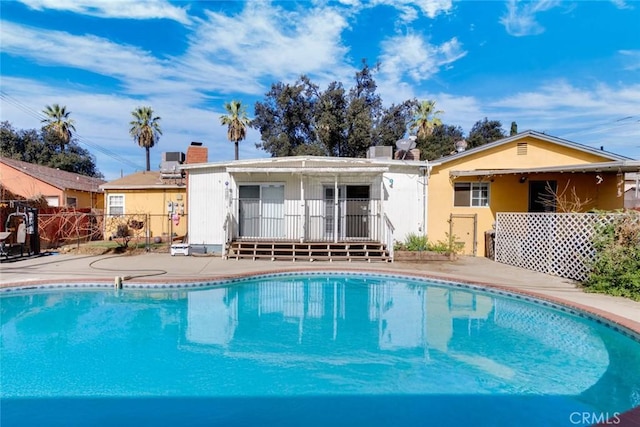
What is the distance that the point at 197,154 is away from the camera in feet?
50.4

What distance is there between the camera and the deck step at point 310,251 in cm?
1165

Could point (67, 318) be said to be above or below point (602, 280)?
below

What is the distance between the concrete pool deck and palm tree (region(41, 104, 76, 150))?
25.5m

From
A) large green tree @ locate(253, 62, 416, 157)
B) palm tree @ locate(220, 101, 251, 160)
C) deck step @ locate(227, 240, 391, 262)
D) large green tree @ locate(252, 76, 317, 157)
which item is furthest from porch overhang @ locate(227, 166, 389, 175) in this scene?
palm tree @ locate(220, 101, 251, 160)

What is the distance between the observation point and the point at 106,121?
84.7 feet

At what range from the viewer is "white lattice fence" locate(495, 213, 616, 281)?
840cm

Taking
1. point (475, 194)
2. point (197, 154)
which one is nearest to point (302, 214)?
point (197, 154)

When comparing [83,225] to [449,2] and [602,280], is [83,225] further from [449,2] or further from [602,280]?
[602,280]

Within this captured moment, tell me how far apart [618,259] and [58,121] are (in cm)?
4042

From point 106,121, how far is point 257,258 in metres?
→ 22.1

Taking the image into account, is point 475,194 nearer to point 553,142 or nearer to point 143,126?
point 553,142

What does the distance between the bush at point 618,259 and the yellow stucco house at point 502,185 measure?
16.8 feet

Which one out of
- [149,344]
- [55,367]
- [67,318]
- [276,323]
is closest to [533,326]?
[276,323]

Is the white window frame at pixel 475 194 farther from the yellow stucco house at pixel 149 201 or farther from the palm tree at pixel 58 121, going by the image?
the palm tree at pixel 58 121
